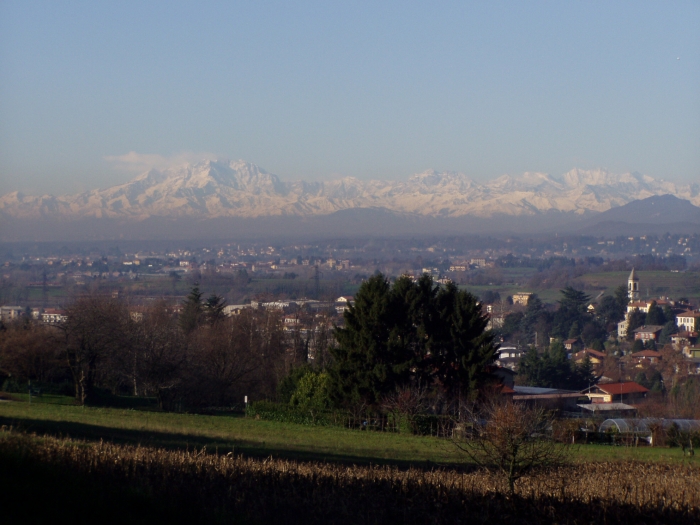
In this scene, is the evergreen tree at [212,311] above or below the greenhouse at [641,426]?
above

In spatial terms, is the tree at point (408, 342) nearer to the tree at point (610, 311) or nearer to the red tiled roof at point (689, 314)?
the red tiled roof at point (689, 314)

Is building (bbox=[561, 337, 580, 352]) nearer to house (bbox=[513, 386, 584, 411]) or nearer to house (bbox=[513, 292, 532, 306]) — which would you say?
house (bbox=[513, 292, 532, 306])

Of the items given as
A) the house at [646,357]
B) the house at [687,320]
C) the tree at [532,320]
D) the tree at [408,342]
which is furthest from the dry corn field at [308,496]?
the house at [687,320]

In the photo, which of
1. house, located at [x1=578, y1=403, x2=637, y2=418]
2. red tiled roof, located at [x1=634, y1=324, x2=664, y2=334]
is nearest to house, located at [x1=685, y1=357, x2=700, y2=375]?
red tiled roof, located at [x1=634, y1=324, x2=664, y2=334]

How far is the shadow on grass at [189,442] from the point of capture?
16.0 meters

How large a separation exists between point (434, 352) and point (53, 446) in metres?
23.2

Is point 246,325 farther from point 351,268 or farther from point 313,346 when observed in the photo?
point 351,268

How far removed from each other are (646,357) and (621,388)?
1968 cm

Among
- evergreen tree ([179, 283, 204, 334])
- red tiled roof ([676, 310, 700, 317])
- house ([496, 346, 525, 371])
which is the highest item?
evergreen tree ([179, 283, 204, 334])

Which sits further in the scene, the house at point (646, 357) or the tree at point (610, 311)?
the tree at point (610, 311)

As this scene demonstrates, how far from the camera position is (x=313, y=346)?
47094 mm

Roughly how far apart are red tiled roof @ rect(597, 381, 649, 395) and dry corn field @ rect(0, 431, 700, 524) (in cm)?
3942

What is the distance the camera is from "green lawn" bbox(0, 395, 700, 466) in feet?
55.7

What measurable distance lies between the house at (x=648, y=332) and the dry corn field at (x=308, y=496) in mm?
74026
